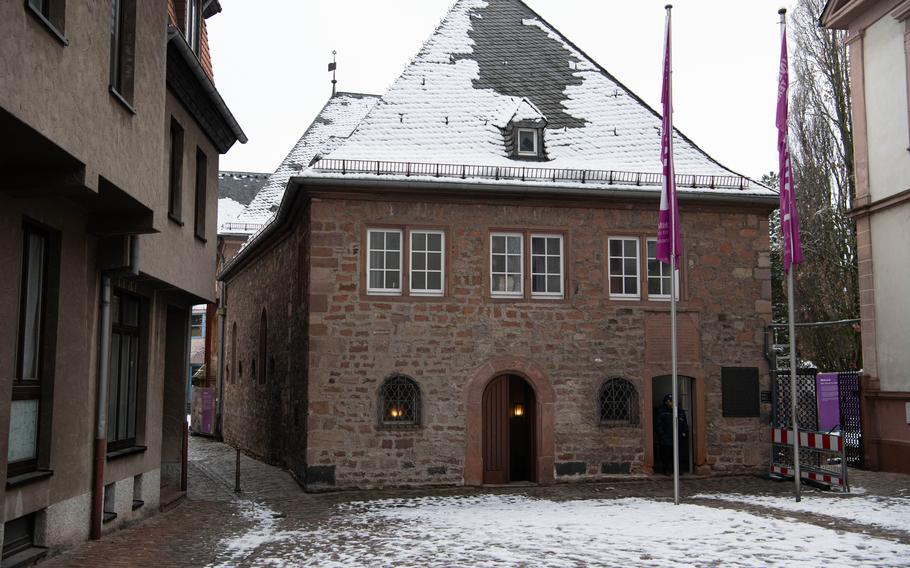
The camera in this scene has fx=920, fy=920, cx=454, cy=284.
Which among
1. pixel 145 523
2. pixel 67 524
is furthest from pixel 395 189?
pixel 67 524

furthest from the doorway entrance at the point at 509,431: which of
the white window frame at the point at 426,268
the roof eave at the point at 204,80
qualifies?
the roof eave at the point at 204,80

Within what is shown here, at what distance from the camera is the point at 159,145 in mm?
10234

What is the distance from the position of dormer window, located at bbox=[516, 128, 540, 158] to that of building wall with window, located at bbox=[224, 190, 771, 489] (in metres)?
1.16

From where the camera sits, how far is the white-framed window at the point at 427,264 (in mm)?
15867

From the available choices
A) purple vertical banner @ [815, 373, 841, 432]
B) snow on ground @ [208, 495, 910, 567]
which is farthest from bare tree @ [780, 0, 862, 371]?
snow on ground @ [208, 495, 910, 567]

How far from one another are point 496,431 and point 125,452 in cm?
680

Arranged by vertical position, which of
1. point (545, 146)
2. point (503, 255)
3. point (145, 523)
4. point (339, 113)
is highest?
point (339, 113)

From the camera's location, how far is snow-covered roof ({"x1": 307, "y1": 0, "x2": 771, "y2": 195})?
16328 millimetres

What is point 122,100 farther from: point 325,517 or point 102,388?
point 325,517

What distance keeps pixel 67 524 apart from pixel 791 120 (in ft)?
83.5

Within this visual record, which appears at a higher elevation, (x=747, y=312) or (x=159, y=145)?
(x=159, y=145)

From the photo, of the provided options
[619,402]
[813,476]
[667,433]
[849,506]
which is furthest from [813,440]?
[619,402]

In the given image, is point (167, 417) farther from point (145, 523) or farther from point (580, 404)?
point (580, 404)

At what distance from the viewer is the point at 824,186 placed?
1110 inches
